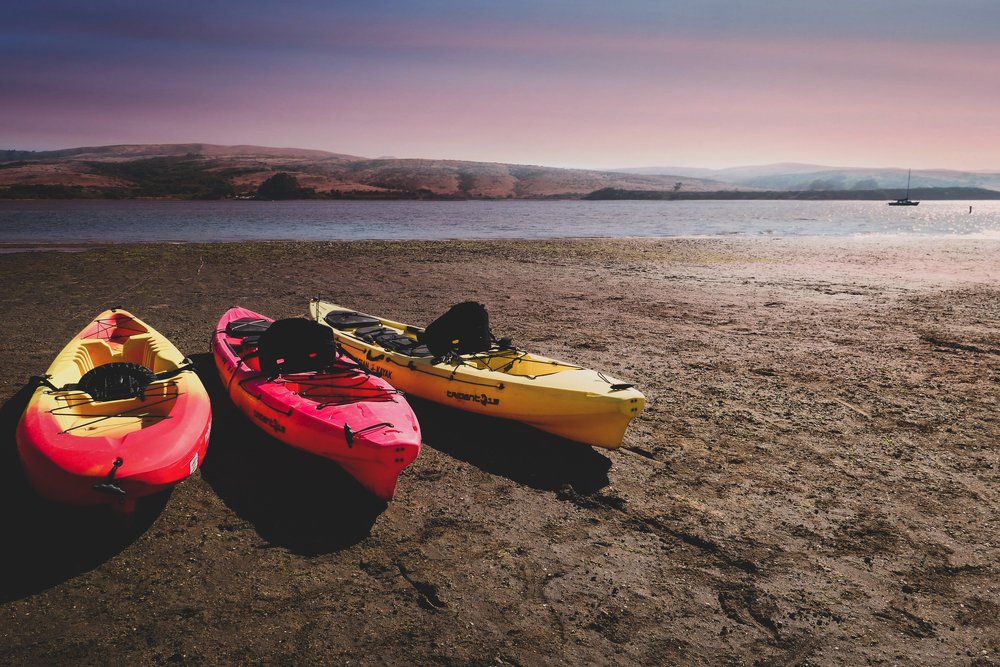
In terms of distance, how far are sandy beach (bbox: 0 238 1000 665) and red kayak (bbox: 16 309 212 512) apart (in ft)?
2.03

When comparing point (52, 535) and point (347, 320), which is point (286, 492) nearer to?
point (52, 535)

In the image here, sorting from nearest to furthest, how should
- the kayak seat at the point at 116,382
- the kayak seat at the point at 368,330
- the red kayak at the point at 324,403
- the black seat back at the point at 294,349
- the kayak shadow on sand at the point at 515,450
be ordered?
the red kayak at the point at 324,403 → the kayak seat at the point at 116,382 → the kayak shadow on sand at the point at 515,450 → the black seat back at the point at 294,349 → the kayak seat at the point at 368,330

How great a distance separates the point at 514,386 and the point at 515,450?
0.83 m

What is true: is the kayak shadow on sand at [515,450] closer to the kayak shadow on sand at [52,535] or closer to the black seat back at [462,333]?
the black seat back at [462,333]

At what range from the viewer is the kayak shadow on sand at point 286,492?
5355 millimetres

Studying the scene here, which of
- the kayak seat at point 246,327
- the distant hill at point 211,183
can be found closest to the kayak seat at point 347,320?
the kayak seat at point 246,327

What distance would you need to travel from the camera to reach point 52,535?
16.8 ft

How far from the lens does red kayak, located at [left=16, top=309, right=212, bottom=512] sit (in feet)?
16.0

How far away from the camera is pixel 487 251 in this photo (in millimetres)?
29109

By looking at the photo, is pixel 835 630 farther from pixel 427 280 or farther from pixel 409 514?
pixel 427 280

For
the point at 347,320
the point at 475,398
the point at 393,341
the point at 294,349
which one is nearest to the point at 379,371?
the point at 393,341

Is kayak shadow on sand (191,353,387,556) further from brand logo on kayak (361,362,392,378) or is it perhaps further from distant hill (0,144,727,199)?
distant hill (0,144,727,199)

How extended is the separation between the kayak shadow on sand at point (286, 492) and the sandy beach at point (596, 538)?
0.03 meters

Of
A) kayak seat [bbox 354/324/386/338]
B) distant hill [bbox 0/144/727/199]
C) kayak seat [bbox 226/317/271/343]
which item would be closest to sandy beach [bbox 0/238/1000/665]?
kayak seat [bbox 226/317/271/343]
